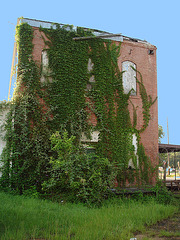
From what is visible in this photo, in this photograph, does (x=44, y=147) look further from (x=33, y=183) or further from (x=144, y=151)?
(x=144, y=151)

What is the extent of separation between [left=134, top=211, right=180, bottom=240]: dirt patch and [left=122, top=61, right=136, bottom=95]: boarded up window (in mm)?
7880

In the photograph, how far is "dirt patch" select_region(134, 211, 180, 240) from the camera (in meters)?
5.74

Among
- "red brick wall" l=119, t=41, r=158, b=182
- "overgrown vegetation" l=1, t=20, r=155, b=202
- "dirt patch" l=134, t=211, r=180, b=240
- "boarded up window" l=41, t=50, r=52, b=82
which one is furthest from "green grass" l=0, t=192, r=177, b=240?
"boarded up window" l=41, t=50, r=52, b=82

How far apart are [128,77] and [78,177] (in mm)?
7194

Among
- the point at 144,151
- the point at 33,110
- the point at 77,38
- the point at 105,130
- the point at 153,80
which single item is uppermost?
the point at 77,38

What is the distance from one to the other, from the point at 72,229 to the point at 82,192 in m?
3.54

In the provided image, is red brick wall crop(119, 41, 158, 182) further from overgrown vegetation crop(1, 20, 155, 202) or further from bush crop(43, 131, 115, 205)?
bush crop(43, 131, 115, 205)

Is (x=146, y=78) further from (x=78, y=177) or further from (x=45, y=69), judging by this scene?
(x=78, y=177)

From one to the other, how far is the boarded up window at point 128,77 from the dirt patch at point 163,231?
788 centimetres

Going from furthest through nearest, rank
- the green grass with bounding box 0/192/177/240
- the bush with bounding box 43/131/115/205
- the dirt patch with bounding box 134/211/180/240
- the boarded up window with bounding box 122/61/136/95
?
the boarded up window with bounding box 122/61/136/95 < the bush with bounding box 43/131/115/205 < the dirt patch with bounding box 134/211/180/240 < the green grass with bounding box 0/192/177/240

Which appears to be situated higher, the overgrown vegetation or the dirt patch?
the overgrown vegetation

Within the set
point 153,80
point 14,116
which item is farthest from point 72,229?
point 153,80

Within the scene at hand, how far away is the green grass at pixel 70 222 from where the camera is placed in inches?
205

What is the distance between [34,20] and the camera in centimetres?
1267
